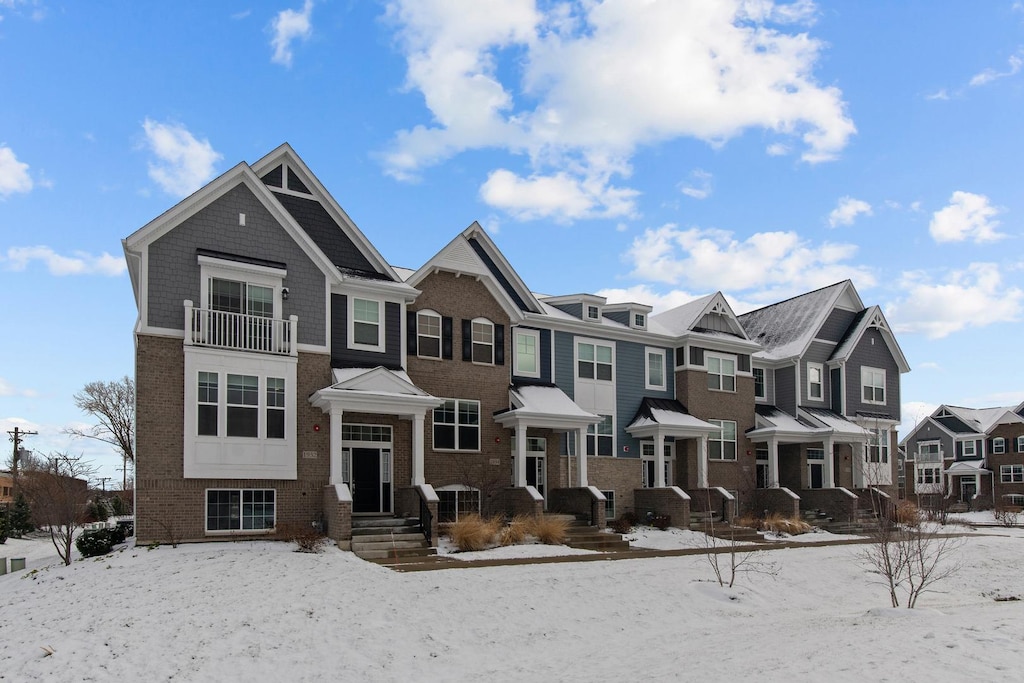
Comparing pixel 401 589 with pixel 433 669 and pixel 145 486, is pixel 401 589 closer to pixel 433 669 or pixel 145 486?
pixel 433 669

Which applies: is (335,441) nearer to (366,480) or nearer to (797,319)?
(366,480)

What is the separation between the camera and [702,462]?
30.8 metres

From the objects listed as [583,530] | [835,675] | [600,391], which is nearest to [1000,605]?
[835,675]

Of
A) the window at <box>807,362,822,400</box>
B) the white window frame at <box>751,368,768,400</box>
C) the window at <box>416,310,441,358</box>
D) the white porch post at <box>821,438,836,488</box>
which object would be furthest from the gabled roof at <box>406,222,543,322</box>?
the window at <box>807,362,822,400</box>

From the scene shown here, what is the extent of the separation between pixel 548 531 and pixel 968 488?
2217 inches

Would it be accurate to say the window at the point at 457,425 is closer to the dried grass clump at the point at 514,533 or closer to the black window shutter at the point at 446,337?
the black window shutter at the point at 446,337

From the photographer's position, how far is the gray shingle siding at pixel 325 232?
24312 millimetres

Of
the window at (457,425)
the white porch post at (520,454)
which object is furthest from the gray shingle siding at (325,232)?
the white porch post at (520,454)

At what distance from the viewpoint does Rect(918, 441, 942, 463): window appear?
2653 inches

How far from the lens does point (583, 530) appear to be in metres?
23.7

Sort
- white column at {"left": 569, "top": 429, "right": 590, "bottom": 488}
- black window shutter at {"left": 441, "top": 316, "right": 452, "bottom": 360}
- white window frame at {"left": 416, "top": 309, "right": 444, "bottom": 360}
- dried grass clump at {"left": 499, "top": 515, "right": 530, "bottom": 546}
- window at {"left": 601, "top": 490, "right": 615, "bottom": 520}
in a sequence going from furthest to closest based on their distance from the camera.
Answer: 1. window at {"left": 601, "top": 490, "right": 615, "bottom": 520}
2. white column at {"left": 569, "top": 429, "right": 590, "bottom": 488}
3. black window shutter at {"left": 441, "top": 316, "right": 452, "bottom": 360}
4. white window frame at {"left": 416, "top": 309, "right": 444, "bottom": 360}
5. dried grass clump at {"left": 499, "top": 515, "right": 530, "bottom": 546}

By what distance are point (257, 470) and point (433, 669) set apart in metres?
10.0

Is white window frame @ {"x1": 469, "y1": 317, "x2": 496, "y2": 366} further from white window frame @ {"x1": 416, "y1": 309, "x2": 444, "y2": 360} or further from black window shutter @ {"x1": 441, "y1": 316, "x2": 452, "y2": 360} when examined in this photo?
white window frame @ {"x1": 416, "y1": 309, "x2": 444, "y2": 360}

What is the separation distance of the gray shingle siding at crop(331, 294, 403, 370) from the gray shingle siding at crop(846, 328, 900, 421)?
22381mm
